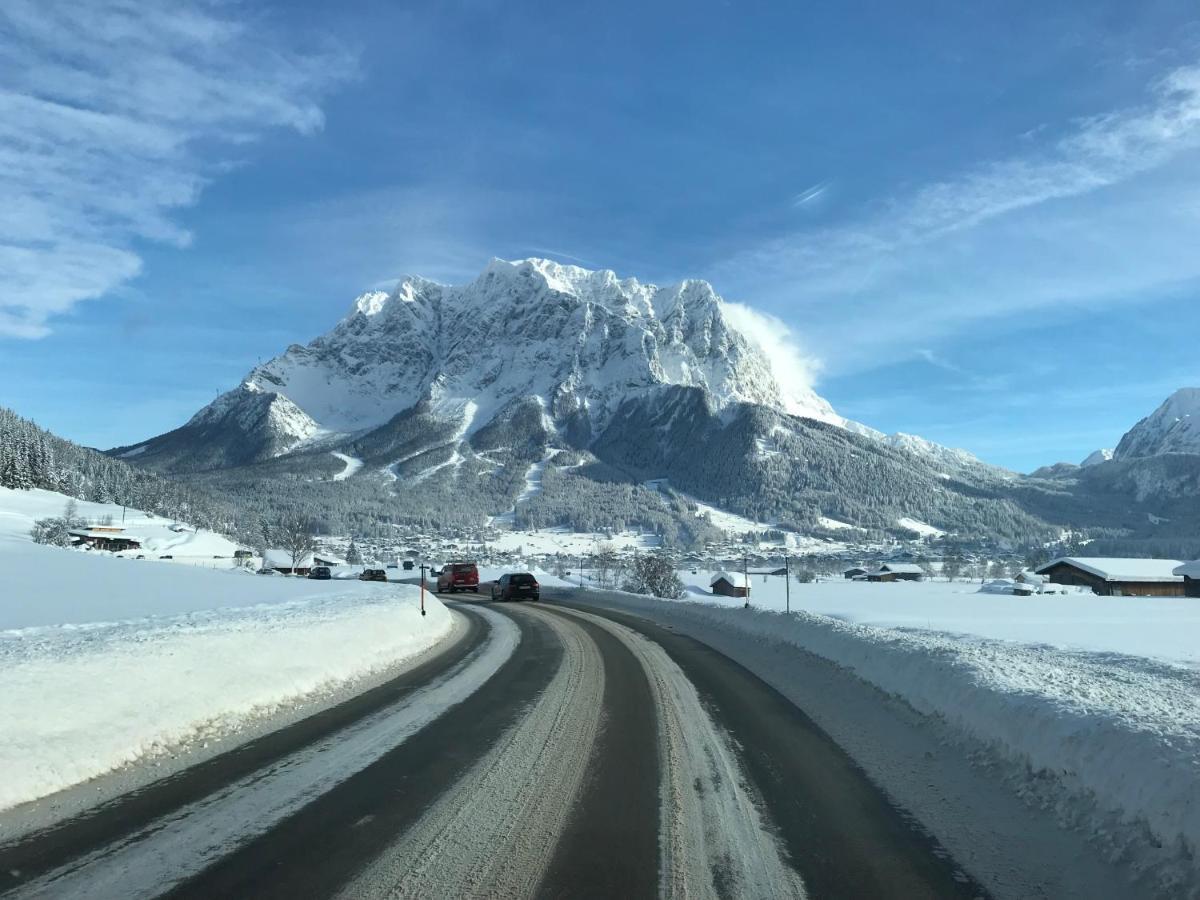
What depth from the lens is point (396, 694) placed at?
1238 cm

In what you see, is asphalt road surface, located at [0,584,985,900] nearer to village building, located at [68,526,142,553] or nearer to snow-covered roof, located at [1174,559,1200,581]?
snow-covered roof, located at [1174,559,1200,581]

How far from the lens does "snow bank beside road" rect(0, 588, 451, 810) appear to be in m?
7.23

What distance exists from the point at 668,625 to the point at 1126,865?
23748mm

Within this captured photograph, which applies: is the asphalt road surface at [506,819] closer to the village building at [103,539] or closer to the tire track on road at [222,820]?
the tire track on road at [222,820]

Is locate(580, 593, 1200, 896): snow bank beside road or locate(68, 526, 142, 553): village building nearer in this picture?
locate(580, 593, 1200, 896): snow bank beside road

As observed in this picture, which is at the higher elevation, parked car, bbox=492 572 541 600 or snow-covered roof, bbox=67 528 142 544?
snow-covered roof, bbox=67 528 142 544

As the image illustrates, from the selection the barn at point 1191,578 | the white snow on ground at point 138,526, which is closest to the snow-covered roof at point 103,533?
the white snow on ground at point 138,526

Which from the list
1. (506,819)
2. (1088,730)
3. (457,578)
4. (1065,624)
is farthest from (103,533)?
(1088,730)

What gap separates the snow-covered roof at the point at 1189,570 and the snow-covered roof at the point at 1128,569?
52 centimetres

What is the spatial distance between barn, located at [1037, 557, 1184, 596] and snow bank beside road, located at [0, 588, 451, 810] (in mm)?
90673

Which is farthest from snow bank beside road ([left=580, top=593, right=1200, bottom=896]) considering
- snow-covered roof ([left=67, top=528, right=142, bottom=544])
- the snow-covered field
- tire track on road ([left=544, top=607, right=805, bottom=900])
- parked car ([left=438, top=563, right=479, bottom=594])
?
snow-covered roof ([left=67, top=528, right=142, bottom=544])

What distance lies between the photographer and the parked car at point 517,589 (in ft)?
146

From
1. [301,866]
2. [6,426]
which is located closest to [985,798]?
[301,866]

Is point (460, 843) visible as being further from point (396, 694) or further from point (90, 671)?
point (396, 694)
